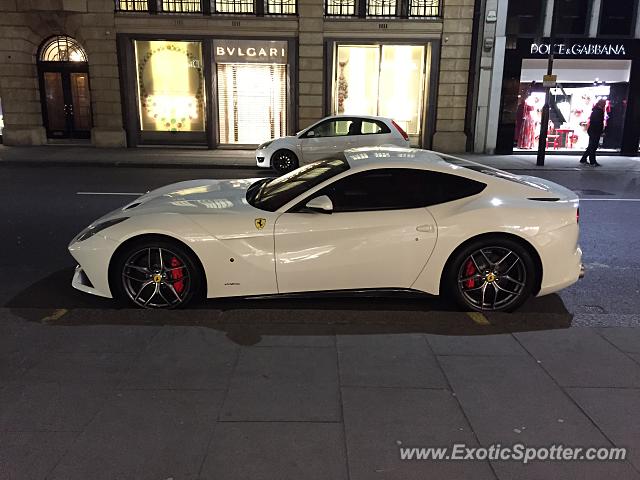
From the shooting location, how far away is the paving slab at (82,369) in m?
3.61

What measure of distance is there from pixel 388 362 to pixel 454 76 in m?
17.0

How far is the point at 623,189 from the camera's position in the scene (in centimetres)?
1259

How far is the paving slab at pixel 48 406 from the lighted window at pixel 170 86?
17346 mm

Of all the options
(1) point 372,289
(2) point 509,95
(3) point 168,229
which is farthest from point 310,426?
(2) point 509,95

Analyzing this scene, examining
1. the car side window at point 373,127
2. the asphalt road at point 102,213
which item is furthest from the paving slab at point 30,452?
the car side window at point 373,127

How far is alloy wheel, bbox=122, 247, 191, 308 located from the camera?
481 cm

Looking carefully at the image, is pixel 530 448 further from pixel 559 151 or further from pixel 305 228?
pixel 559 151

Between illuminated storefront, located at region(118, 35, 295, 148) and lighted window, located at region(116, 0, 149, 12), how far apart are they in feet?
3.20

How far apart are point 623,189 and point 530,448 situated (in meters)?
11.4

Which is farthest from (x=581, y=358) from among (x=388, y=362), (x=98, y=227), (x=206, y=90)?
(x=206, y=90)

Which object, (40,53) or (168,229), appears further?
(40,53)

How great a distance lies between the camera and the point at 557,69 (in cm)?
1947

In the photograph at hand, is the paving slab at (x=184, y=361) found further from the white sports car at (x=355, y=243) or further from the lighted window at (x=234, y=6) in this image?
the lighted window at (x=234, y=6)

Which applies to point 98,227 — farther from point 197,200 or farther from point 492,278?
point 492,278
